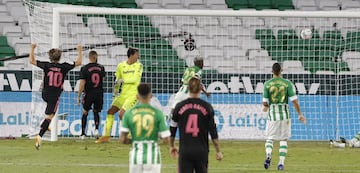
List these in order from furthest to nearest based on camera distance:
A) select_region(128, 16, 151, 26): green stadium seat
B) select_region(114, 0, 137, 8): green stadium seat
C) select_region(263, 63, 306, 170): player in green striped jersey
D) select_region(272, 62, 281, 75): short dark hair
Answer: select_region(114, 0, 137, 8): green stadium seat
select_region(128, 16, 151, 26): green stadium seat
select_region(263, 63, 306, 170): player in green striped jersey
select_region(272, 62, 281, 75): short dark hair

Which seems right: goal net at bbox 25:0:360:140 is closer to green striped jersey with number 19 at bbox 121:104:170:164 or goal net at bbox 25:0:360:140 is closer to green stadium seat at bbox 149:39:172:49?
green stadium seat at bbox 149:39:172:49

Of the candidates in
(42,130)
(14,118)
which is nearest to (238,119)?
(14,118)

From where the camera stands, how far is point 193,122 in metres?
11.4

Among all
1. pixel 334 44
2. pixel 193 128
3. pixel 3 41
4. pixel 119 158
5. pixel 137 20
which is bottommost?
pixel 119 158

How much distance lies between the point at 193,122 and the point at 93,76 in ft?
33.9

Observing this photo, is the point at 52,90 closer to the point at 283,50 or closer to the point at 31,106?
the point at 31,106

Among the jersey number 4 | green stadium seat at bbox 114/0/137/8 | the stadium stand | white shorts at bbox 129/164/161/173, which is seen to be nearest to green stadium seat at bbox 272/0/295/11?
green stadium seat at bbox 114/0/137/8

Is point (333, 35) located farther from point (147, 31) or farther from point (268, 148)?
point (268, 148)

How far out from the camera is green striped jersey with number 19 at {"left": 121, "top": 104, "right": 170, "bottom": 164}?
10.8 metres

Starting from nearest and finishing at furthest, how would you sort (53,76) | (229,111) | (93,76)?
(53,76) → (93,76) → (229,111)

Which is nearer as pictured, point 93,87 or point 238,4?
point 93,87

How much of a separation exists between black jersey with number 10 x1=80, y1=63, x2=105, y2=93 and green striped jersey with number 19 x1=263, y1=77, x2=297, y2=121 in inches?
229

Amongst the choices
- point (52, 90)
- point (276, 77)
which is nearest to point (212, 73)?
point (52, 90)

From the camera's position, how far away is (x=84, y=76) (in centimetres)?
2144
